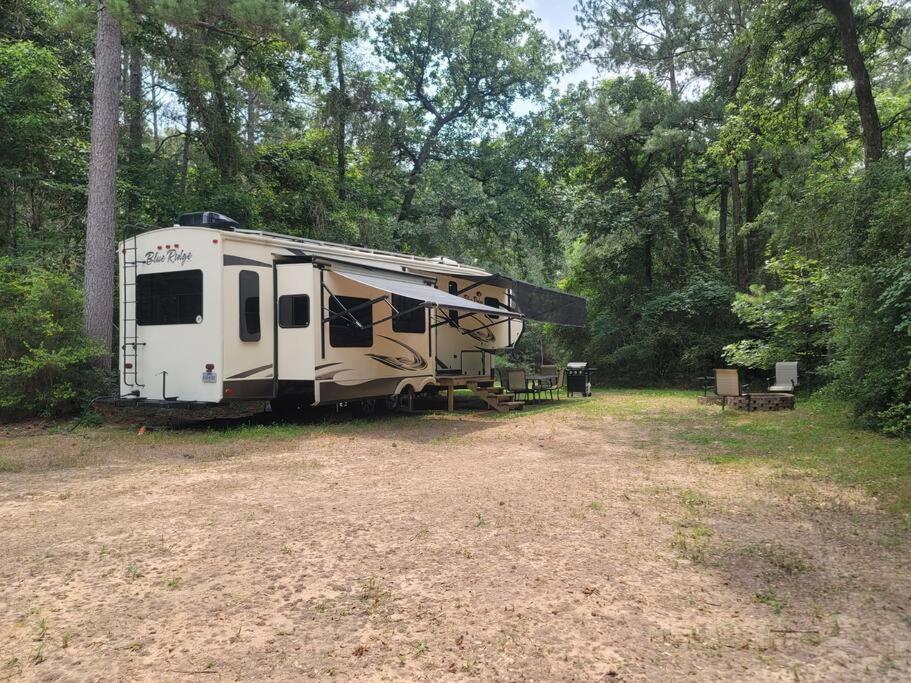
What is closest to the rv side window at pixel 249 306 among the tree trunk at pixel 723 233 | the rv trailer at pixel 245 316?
the rv trailer at pixel 245 316

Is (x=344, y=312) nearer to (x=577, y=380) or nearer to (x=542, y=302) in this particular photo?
(x=542, y=302)

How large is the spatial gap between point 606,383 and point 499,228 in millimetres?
6139

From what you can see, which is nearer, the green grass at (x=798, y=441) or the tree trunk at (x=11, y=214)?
the green grass at (x=798, y=441)

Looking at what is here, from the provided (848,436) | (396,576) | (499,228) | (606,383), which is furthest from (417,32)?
(396,576)

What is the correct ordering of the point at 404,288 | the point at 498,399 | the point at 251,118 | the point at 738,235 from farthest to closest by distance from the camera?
the point at 251,118, the point at 738,235, the point at 498,399, the point at 404,288

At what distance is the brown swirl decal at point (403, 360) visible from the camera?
33.9 feet

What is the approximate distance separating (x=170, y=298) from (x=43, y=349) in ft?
7.68

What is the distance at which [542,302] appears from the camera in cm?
1298

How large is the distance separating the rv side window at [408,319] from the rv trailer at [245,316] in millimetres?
602

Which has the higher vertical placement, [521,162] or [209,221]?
[521,162]

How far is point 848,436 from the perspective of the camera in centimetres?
800

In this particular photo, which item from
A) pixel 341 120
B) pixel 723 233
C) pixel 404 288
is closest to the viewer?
pixel 404 288

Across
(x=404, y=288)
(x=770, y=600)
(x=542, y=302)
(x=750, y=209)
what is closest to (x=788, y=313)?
(x=542, y=302)

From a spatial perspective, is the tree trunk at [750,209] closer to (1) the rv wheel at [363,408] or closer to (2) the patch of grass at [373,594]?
(1) the rv wheel at [363,408]
